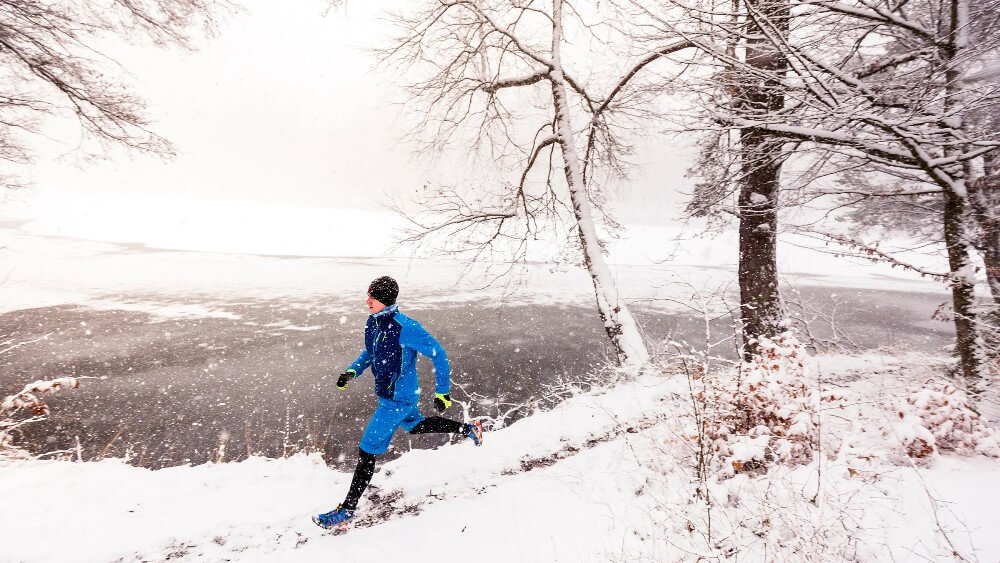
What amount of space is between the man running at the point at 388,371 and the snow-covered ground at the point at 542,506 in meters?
0.55

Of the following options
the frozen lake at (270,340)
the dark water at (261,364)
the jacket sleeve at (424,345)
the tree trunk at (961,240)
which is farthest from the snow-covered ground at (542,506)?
the dark water at (261,364)

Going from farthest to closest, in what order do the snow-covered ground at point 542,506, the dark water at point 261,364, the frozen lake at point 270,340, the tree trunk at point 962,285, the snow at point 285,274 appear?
the snow at point 285,274, the frozen lake at point 270,340, the dark water at point 261,364, the tree trunk at point 962,285, the snow-covered ground at point 542,506

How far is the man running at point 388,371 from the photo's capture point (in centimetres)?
314

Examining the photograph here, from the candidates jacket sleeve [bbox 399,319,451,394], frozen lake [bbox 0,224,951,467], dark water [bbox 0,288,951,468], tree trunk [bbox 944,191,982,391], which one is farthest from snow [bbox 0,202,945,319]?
jacket sleeve [bbox 399,319,451,394]

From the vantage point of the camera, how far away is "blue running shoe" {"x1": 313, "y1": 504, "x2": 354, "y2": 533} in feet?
9.77

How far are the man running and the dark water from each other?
10.2ft

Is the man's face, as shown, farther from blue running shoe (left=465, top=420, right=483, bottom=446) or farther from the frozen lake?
the frozen lake

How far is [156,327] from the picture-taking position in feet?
40.0

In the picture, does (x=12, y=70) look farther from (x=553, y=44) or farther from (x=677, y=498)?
(x=677, y=498)

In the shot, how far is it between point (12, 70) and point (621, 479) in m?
9.11

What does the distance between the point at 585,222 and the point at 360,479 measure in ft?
17.7

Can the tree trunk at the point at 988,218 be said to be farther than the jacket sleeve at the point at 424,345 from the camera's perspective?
Yes

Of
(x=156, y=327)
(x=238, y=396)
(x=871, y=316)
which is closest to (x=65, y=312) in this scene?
(x=156, y=327)

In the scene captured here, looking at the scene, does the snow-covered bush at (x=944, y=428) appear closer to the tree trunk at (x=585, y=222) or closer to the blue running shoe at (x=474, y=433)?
the blue running shoe at (x=474, y=433)
